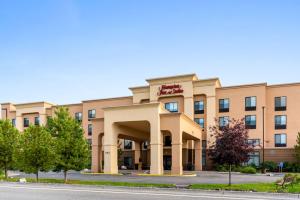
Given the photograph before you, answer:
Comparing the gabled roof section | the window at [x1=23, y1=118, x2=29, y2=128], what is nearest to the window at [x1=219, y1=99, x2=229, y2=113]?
the gabled roof section

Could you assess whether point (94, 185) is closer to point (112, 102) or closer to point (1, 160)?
point (1, 160)

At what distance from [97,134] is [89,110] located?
76.3 feet

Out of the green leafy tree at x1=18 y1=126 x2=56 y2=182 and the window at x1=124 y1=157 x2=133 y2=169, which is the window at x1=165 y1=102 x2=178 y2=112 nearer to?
the window at x1=124 y1=157 x2=133 y2=169

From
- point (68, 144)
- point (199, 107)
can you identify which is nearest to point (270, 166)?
point (199, 107)

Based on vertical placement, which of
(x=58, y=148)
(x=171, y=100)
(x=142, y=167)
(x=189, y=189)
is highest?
(x=171, y=100)

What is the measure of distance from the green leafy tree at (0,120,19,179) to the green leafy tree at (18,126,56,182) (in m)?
2.79

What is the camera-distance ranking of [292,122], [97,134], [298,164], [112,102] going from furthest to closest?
[112,102] < [292,122] < [298,164] < [97,134]

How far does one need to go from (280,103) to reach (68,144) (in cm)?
3366

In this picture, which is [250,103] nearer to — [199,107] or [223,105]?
[223,105]

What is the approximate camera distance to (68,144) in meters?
27.8

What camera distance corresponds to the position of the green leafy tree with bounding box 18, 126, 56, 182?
27484 mm

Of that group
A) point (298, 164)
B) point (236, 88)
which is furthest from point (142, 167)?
point (298, 164)

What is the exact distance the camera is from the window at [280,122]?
164 ft

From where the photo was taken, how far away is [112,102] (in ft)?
200
